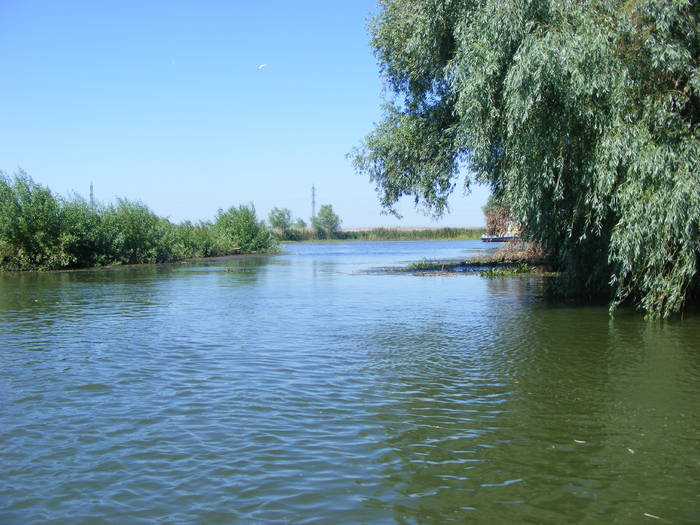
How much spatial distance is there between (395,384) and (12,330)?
11.4 metres

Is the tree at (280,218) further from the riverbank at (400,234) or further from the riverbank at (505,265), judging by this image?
the riverbank at (505,265)

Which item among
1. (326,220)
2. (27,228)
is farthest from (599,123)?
(326,220)

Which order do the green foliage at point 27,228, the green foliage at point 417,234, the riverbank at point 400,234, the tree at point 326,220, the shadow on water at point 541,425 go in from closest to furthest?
the shadow on water at point 541,425 → the green foliage at point 27,228 → the green foliage at point 417,234 → the riverbank at point 400,234 → the tree at point 326,220

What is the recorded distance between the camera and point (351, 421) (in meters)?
8.63

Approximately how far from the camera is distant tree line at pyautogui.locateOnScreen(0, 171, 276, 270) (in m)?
42.5

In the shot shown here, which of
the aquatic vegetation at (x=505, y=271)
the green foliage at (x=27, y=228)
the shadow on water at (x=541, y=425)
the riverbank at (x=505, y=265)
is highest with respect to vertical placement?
the green foliage at (x=27, y=228)

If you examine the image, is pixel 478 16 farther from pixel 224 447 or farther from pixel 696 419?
pixel 224 447

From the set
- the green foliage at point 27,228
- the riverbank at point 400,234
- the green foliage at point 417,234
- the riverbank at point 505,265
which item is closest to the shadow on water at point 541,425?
the riverbank at point 505,265

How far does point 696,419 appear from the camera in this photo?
8672 mm

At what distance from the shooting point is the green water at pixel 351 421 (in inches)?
242

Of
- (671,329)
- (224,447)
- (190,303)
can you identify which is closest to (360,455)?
(224,447)

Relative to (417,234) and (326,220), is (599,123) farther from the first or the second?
(326,220)

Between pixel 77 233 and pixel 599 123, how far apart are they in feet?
128

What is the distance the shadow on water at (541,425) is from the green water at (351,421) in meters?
0.03
